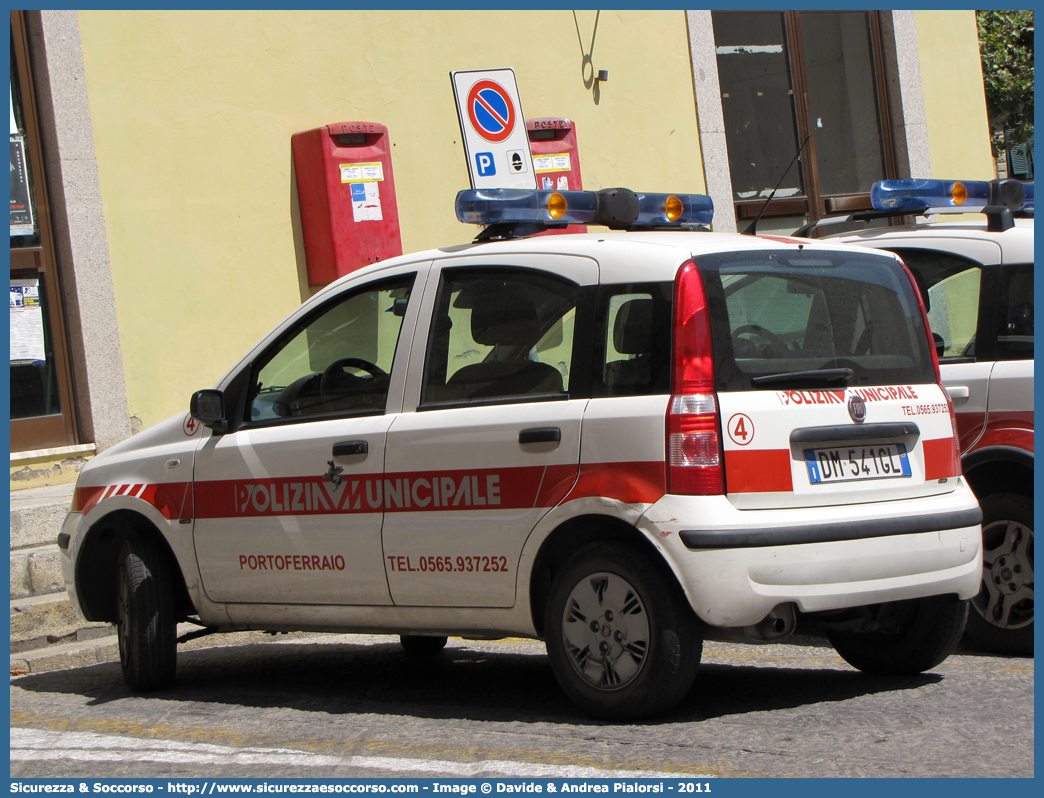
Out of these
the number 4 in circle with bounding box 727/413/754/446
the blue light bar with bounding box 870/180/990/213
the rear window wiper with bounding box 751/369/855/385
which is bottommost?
the number 4 in circle with bounding box 727/413/754/446

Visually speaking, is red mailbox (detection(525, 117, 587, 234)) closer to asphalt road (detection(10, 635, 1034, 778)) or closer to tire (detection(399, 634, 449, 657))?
tire (detection(399, 634, 449, 657))

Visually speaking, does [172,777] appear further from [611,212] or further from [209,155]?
[209,155]

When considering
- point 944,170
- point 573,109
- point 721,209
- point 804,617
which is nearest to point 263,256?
point 573,109

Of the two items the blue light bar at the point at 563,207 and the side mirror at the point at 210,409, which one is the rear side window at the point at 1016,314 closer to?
the blue light bar at the point at 563,207

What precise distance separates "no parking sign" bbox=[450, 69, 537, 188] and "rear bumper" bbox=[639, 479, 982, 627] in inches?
185

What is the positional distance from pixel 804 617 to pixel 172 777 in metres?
2.42

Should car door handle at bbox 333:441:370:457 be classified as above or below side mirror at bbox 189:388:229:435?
below

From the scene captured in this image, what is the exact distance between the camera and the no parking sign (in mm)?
8695

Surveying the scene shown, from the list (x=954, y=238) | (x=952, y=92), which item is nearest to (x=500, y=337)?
(x=954, y=238)

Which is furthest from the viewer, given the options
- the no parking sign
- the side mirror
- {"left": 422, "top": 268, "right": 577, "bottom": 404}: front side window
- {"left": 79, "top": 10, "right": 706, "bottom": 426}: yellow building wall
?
{"left": 79, "top": 10, "right": 706, "bottom": 426}: yellow building wall

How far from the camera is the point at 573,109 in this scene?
1301 cm

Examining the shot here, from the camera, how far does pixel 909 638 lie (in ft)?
17.0

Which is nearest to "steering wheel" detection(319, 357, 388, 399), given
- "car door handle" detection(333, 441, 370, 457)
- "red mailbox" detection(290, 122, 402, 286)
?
"car door handle" detection(333, 441, 370, 457)

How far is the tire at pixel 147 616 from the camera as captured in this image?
19.1 ft
